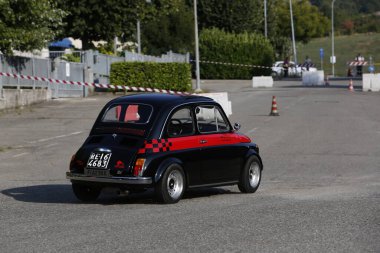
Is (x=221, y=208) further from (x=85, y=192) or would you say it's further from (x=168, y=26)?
(x=168, y=26)

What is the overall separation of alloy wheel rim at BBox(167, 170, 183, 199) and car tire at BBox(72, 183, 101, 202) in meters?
A: 1.09

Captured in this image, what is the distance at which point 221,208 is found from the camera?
1206 cm

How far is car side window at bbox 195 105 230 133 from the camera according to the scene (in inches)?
534

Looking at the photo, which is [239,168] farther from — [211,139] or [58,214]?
[58,214]

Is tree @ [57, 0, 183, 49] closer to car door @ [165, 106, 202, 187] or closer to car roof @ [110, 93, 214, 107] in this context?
car roof @ [110, 93, 214, 107]

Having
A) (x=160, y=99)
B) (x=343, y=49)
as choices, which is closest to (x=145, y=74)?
(x=160, y=99)

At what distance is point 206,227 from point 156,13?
1846 inches

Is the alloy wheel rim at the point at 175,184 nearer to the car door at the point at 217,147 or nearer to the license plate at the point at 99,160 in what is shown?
the car door at the point at 217,147

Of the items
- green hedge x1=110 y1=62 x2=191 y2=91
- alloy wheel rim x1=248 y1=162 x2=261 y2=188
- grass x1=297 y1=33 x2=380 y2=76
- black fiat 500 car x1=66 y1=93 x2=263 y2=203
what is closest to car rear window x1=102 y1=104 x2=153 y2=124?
black fiat 500 car x1=66 y1=93 x2=263 y2=203

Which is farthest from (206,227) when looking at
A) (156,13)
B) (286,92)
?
(156,13)

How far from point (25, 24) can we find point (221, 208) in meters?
25.4

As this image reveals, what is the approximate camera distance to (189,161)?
13000mm

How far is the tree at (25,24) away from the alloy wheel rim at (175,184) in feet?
74.3

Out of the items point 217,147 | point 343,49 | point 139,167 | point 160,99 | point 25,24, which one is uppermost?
point 343,49
